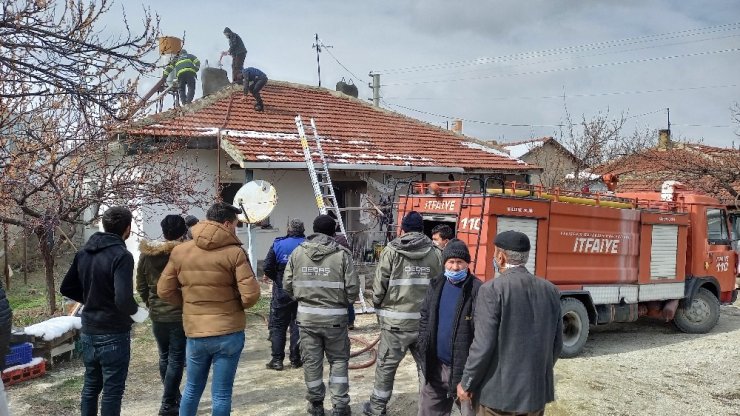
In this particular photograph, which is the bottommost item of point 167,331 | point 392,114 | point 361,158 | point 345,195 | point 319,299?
point 167,331

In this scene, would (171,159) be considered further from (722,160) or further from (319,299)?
(722,160)

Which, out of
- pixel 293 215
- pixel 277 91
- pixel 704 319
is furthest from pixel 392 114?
pixel 704 319

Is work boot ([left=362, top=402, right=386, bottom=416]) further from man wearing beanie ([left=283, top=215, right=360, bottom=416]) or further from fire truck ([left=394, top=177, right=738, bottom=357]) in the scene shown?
fire truck ([left=394, top=177, right=738, bottom=357])

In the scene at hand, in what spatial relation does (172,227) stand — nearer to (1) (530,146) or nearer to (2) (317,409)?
(2) (317,409)

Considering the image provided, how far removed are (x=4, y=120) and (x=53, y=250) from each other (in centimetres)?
240

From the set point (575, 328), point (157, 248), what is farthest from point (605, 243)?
point (157, 248)

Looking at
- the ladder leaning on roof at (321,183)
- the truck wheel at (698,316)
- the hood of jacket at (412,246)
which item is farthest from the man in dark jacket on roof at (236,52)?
the truck wheel at (698,316)

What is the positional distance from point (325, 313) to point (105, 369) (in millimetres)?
1726

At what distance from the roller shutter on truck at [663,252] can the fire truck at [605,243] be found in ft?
0.05

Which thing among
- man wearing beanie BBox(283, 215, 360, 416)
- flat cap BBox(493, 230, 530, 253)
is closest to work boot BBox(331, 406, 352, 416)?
man wearing beanie BBox(283, 215, 360, 416)

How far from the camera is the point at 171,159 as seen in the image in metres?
9.96

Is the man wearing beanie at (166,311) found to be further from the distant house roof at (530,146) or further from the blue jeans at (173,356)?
the distant house roof at (530,146)

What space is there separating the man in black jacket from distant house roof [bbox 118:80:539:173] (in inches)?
208

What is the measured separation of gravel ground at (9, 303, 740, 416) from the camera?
206 inches
